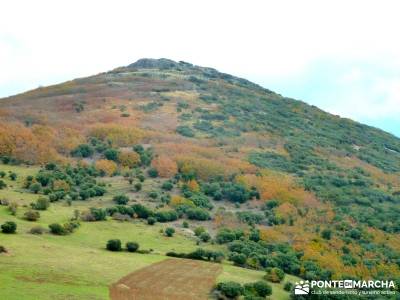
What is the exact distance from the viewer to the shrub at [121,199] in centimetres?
7006

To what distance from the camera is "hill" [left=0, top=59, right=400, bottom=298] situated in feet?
216

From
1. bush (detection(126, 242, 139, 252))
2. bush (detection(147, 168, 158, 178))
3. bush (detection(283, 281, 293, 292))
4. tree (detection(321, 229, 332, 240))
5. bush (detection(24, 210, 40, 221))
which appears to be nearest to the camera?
bush (detection(283, 281, 293, 292))

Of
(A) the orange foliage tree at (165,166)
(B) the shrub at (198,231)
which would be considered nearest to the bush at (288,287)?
(B) the shrub at (198,231)

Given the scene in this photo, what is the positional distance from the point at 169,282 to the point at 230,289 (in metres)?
A: 4.65

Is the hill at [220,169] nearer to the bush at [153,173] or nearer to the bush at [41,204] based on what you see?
the bush at [153,173]

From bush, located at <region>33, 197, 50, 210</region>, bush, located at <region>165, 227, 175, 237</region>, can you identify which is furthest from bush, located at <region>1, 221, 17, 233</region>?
bush, located at <region>165, 227, 175, 237</region>

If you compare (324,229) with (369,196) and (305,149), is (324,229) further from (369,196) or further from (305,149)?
(305,149)

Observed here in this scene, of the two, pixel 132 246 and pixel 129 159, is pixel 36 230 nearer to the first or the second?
pixel 132 246

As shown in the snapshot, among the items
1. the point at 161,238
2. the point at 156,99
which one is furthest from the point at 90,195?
the point at 156,99

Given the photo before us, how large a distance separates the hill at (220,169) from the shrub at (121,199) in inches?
7.0

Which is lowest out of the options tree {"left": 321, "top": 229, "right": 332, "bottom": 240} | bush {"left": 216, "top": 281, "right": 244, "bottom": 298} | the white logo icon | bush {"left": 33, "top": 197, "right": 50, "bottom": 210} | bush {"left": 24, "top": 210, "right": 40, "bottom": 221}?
the white logo icon

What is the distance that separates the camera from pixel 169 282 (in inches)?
1666

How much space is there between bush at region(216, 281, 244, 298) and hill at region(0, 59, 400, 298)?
1228 centimetres

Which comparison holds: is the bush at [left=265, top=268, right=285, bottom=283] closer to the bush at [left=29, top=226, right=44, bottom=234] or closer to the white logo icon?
the white logo icon
